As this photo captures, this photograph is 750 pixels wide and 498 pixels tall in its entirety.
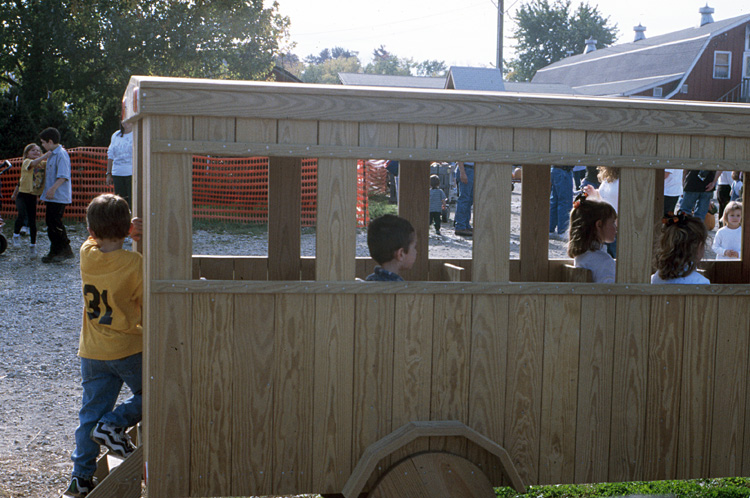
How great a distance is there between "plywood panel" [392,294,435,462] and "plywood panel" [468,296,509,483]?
0.65ft

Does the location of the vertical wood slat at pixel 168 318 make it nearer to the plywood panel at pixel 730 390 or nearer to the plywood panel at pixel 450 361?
the plywood panel at pixel 450 361

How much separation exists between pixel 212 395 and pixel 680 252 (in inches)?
93.6

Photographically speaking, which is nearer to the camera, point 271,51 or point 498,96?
point 498,96

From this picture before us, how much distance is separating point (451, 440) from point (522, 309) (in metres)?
0.65

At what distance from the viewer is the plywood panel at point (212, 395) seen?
3.32 m

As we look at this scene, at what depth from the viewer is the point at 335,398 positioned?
3441 mm

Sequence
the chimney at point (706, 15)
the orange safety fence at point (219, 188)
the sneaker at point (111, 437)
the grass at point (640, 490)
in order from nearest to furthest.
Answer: the sneaker at point (111, 437) → the grass at point (640, 490) → the orange safety fence at point (219, 188) → the chimney at point (706, 15)

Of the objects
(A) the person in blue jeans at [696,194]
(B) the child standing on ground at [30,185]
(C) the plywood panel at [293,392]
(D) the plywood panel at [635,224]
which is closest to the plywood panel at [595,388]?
(D) the plywood panel at [635,224]

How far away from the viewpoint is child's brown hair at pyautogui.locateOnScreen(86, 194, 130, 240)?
3.86 meters

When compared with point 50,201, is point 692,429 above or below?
below

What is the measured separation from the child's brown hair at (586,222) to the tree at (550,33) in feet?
254

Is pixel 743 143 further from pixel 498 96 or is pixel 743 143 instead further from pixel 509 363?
pixel 509 363

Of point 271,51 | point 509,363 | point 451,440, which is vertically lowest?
point 451,440

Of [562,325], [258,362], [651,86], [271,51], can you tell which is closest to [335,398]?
[258,362]
